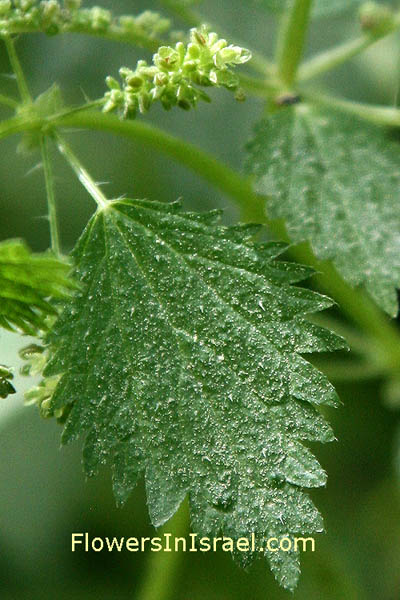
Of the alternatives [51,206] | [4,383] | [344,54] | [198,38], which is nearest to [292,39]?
[344,54]

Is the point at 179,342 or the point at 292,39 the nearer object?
the point at 179,342

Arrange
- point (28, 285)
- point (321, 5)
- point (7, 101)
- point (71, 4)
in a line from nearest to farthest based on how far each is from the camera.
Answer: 1. point (28, 285)
2. point (7, 101)
3. point (71, 4)
4. point (321, 5)

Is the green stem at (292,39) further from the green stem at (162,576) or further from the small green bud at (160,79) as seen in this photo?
the green stem at (162,576)

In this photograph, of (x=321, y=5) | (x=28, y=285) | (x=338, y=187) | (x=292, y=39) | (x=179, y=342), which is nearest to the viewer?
(x=28, y=285)

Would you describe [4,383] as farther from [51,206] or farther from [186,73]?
[186,73]

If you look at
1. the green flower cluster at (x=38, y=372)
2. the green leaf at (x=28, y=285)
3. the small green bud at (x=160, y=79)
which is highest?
the small green bud at (x=160, y=79)

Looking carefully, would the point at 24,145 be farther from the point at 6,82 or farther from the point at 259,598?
the point at 259,598

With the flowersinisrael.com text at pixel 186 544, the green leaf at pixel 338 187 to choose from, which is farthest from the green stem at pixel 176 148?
the flowersinisrael.com text at pixel 186 544

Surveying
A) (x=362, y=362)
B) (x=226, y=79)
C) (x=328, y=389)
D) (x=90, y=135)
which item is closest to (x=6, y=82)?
(x=90, y=135)
